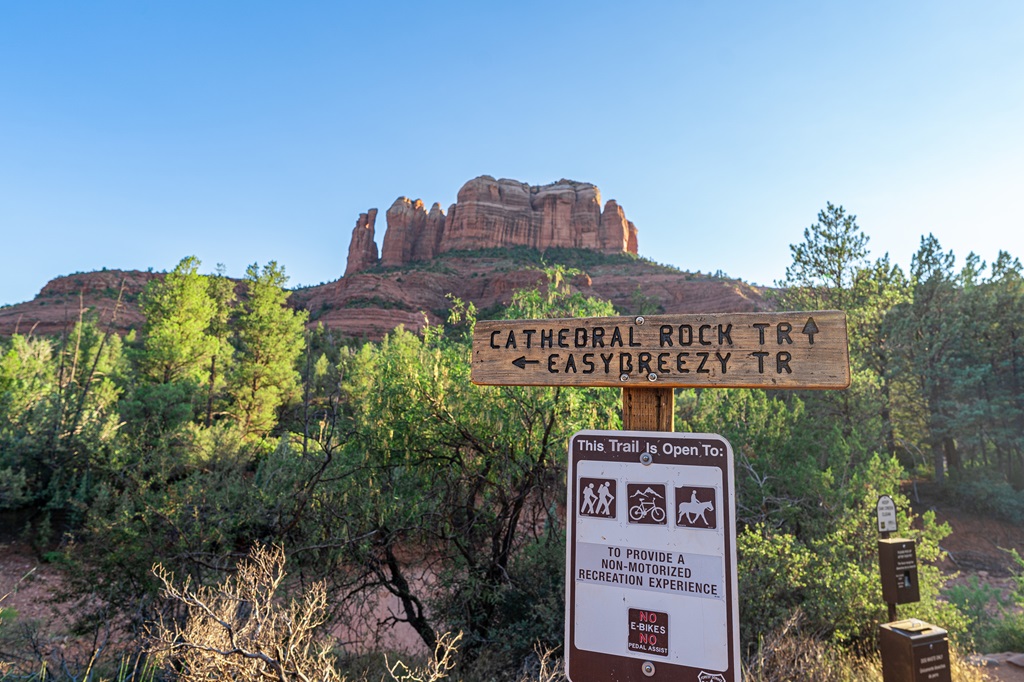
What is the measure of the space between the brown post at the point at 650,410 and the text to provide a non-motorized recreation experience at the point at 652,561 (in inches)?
7.3

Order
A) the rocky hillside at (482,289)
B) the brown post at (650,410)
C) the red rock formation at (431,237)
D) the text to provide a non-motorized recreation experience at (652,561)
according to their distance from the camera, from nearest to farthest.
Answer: the text to provide a non-motorized recreation experience at (652,561) → the brown post at (650,410) → the rocky hillside at (482,289) → the red rock formation at (431,237)

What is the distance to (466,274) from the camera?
253ft

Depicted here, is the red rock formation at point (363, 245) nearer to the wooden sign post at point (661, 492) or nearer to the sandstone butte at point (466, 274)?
the sandstone butte at point (466, 274)

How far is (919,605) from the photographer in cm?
651

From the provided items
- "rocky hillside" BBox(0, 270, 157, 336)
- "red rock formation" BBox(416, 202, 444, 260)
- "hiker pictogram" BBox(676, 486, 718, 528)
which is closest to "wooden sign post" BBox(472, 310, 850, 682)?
"hiker pictogram" BBox(676, 486, 718, 528)

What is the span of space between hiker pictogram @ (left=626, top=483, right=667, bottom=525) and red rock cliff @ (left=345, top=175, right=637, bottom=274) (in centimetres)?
8858

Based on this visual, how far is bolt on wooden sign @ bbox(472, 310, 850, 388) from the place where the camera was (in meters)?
1.87

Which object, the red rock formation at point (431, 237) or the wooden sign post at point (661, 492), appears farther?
the red rock formation at point (431, 237)

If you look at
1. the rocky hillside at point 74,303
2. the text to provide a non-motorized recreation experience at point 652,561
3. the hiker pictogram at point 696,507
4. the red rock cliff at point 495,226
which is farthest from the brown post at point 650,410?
the red rock cliff at point 495,226

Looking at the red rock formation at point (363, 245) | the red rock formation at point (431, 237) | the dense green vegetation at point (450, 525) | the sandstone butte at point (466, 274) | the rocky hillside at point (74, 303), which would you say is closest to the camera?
the dense green vegetation at point (450, 525)

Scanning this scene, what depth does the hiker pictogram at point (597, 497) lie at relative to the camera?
1.83 metres

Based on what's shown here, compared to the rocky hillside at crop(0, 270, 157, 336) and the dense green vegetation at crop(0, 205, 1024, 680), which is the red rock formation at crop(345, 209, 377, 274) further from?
the dense green vegetation at crop(0, 205, 1024, 680)

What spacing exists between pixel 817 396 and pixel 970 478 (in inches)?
382

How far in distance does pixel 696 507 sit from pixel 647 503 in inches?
6.2
